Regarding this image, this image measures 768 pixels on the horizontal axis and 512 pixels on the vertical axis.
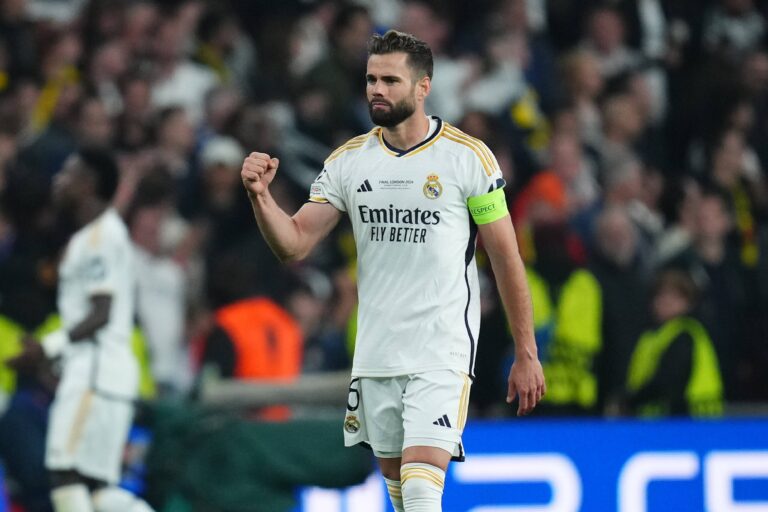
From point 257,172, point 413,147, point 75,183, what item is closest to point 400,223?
point 413,147

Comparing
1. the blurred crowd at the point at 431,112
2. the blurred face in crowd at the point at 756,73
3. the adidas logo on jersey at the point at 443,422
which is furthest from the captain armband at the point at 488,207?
the blurred face in crowd at the point at 756,73

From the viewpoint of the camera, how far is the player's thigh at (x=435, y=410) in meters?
6.04

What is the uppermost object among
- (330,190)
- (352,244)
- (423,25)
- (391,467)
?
(423,25)

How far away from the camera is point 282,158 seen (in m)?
11.9

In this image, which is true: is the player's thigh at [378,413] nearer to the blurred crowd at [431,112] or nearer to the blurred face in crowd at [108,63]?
the blurred crowd at [431,112]

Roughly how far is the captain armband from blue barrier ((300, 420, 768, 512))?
131 inches

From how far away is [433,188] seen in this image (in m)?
6.16

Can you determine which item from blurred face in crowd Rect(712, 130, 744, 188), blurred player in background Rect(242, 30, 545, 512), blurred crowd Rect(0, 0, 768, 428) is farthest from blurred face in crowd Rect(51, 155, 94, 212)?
blurred face in crowd Rect(712, 130, 744, 188)

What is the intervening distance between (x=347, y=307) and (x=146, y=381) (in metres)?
1.51

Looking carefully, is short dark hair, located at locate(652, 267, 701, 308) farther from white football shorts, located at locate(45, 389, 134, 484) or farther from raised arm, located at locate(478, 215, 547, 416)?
raised arm, located at locate(478, 215, 547, 416)

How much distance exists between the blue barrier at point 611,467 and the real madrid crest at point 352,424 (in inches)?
119

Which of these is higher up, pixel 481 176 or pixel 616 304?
pixel 616 304

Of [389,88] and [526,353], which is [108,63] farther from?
[526,353]

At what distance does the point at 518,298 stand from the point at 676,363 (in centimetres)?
422
